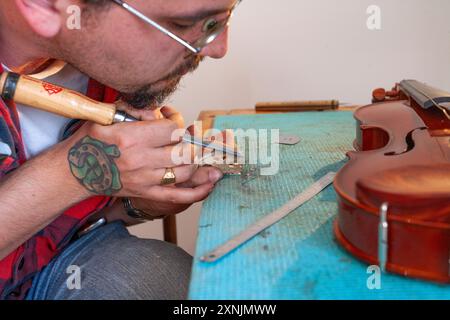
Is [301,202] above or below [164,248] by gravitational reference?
above

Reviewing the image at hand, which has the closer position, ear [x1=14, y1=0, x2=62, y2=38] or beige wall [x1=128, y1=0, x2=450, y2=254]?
ear [x1=14, y1=0, x2=62, y2=38]

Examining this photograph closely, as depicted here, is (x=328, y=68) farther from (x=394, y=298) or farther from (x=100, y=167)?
(x=394, y=298)

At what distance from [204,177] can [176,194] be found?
0.11m

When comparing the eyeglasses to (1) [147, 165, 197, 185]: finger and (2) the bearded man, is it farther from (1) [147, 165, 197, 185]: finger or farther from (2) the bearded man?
(1) [147, 165, 197, 185]: finger

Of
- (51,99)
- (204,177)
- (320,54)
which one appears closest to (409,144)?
(204,177)

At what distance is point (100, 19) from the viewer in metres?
0.90

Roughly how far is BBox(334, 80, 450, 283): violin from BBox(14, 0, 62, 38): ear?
Result: 55 centimetres

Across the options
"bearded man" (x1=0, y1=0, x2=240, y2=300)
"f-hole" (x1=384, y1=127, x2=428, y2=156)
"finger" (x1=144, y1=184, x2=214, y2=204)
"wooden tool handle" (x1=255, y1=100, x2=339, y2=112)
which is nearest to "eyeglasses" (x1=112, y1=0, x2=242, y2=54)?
"bearded man" (x1=0, y1=0, x2=240, y2=300)

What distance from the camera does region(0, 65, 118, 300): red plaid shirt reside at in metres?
0.89

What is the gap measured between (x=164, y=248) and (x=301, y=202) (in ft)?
1.08

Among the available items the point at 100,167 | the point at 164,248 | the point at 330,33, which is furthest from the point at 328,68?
the point at 100,167

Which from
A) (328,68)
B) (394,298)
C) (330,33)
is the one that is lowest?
(394,298)

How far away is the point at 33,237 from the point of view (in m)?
1.00

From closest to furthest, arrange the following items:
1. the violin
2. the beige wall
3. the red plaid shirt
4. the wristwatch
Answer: the violin, the red plaid shirt, the wristwatch, the beige wall
